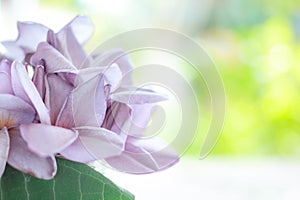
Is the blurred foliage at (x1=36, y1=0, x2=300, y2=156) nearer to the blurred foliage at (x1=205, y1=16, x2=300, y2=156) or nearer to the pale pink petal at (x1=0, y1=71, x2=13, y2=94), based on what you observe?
the blurred foliage at (x1=205, y1=16, x2=300, y2=156)

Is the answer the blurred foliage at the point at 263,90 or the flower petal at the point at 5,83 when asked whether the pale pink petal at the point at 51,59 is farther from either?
the blurred foliage at the point at 263,90

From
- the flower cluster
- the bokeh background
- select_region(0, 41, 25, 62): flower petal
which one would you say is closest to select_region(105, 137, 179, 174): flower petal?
the flower cluster

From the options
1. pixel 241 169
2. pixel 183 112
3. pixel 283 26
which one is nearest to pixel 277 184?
pixel 241 169

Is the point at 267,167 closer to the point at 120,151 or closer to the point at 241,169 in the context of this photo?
the point at 241,169

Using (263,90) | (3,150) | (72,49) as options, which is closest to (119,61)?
(72,49)

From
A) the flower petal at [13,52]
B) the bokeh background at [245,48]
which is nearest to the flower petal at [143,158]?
the flower petal at [13,52]
